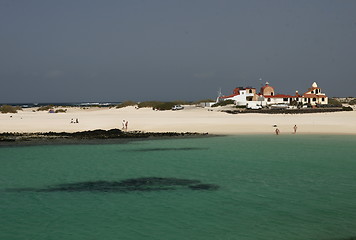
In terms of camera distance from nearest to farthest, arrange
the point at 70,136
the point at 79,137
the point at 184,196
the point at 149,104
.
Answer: the point at 184,196 < the point at 79,137 < the point at 70,136 < the point at 149,104

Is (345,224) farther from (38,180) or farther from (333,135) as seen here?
(333,135)

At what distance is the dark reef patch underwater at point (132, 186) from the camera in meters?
21.6

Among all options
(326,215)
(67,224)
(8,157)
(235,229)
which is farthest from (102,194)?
(8,157)

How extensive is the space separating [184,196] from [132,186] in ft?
11.5

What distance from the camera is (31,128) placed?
2172 inches

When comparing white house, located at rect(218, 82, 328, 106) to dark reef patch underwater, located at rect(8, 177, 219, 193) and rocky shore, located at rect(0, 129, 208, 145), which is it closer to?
rocky shore, located at rect(0, 129, 208, 145)

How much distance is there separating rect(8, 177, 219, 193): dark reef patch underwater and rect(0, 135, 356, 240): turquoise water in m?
0.23

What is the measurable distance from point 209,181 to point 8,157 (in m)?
17.1

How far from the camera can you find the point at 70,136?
46.8 meters

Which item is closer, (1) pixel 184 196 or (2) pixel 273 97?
(1) pixel 184 196

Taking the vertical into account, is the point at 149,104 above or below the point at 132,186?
above

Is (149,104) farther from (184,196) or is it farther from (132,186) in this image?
(184,196)

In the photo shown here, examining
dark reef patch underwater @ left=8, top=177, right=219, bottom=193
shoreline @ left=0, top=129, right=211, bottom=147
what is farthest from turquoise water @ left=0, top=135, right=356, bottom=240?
shoreline @ left=0, top=129, right=211, bottom=147

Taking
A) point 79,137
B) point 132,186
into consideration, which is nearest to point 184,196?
point 132,186
